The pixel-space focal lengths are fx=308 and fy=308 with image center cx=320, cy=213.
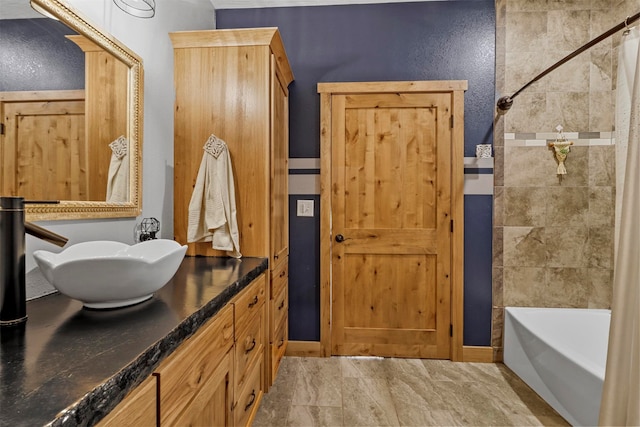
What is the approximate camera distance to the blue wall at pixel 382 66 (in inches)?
92.1

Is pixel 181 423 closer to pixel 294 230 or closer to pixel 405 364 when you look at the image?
pixel 294 230

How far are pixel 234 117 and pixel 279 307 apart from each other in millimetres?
1263

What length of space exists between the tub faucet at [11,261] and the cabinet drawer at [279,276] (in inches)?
47.3

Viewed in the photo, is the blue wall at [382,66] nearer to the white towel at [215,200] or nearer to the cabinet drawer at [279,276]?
the cabinet drawer at [279,276]

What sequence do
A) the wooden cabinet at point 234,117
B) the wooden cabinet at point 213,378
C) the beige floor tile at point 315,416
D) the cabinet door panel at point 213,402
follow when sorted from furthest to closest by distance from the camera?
1. the wooden cabinet at point 234,117
2. the beige floor tile at point 315,416
3. the cabinet door panel at point 213,402
4. the wooden cabinet at point 213,378

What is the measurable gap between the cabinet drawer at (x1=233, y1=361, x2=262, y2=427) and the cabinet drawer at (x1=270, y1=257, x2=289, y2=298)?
0.44 meters

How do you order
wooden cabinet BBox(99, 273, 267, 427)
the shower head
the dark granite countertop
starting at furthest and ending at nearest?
the shower head → wooden cabinet BBox(99, 273, 267, 427) → the dark granite countertop

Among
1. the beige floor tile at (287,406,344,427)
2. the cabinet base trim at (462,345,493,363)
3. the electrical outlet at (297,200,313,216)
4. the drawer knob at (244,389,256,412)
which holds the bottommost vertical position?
the beige floor tile at (287,406,344,427)

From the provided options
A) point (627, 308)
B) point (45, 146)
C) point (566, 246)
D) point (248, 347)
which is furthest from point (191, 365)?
point (566, 246)

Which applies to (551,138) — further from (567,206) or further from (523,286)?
(523,286)

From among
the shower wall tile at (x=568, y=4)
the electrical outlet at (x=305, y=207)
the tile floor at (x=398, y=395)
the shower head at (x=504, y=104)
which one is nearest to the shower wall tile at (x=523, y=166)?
the shower head at (x=504, y=104)

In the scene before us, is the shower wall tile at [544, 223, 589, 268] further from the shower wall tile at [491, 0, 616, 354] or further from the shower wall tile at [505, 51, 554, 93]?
the shower wall tile at [505, 51, 554, 93]

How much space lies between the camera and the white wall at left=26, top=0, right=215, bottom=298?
1332mm

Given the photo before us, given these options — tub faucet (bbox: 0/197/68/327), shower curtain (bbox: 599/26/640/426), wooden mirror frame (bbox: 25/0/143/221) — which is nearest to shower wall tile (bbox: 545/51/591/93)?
shower curtain (bbox: 599/26/640/426)
